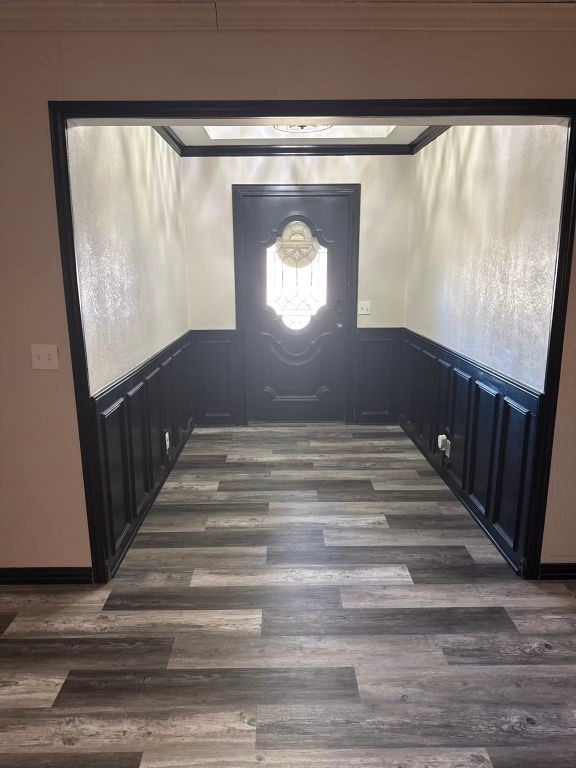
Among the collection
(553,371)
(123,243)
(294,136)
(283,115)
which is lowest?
(553,371)

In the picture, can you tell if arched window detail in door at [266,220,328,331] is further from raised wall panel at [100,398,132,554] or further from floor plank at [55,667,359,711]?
floor plank at [55,667,359,711]

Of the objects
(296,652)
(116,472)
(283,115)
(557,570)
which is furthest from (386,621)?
(283,115)

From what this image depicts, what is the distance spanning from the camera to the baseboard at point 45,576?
2.64m

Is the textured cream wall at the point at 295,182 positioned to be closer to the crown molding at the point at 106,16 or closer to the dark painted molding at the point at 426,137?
the dark painted molding at the point at 426,137

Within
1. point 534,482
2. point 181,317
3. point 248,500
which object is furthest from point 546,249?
point 181,317

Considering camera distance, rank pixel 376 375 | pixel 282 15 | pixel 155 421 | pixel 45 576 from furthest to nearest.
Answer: pixel 376 375 < pixel 155 421 < pixel 45 576 < pixel 282 15

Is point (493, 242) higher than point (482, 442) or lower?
higher

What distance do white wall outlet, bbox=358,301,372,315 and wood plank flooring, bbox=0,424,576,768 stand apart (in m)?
2.14

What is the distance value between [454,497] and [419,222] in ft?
7.61

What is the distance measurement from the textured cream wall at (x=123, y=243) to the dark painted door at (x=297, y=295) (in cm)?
80

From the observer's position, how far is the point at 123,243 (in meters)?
3.04

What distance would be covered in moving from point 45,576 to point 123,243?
5.83 feet

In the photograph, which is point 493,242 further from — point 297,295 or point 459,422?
point 297,295

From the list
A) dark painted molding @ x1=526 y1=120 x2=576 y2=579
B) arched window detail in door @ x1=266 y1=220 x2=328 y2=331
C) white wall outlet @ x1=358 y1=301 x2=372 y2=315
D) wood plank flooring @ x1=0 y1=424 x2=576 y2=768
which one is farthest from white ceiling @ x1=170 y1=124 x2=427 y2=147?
wood plank flooring @ x1=0 y1=424 x2=576 y2=768
